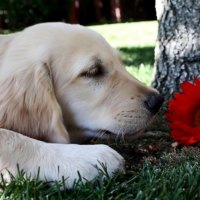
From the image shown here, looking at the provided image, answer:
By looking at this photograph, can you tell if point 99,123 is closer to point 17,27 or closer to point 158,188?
point 158,188

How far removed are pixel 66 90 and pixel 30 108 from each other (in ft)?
0.92

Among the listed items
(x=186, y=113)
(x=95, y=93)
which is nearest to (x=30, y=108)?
(x=95, y=93)

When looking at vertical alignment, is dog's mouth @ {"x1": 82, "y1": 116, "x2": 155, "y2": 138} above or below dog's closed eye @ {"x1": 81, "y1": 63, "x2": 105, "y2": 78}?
below

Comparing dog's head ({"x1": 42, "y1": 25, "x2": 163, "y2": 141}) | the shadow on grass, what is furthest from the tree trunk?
the shadow on grass

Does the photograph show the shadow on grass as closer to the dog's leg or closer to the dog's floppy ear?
the dog's floppy ear

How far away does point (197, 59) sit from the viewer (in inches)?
168

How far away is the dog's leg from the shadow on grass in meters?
4.86

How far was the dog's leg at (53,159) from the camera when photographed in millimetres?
2457

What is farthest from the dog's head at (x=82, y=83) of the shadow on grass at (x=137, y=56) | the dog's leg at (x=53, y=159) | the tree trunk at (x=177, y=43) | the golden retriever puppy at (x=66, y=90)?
the shadow on grass at (x=137, y=56)

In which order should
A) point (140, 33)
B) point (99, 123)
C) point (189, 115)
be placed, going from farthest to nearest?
point (140, 33)
point (189, 115)
point (99, 123)

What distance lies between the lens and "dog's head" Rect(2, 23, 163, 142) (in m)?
2.94

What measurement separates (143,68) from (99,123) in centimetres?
386

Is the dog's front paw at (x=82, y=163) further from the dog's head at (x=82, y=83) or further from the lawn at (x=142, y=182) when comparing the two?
the dog's head at (x=82, y=83)

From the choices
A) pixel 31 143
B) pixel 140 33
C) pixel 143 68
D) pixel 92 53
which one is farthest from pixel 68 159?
pixel 140 33
